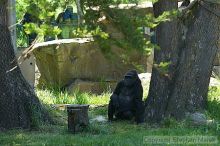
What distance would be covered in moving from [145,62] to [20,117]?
22.6ft

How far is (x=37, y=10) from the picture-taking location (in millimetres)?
5531

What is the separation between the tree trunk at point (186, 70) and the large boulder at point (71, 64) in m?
4.80

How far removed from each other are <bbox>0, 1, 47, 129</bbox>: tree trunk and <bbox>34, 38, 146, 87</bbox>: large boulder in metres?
5.64

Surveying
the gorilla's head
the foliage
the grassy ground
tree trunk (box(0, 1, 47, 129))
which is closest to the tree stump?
the grassy ground

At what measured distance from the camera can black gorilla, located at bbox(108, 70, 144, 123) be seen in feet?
36.6

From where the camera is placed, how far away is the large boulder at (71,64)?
609 inches

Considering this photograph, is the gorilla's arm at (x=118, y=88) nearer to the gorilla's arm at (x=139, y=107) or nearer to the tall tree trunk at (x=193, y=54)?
the gorilla's arm at (x=139, y=107)

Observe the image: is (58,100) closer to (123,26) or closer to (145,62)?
(145,62)

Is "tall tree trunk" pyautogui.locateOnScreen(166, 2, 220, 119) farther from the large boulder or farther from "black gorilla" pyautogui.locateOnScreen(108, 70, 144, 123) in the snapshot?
the large boulder

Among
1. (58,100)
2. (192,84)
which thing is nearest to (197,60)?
(192,84)

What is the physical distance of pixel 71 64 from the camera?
15.7m

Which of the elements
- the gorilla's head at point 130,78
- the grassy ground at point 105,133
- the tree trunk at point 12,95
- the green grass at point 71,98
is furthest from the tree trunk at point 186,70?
the green grass at point 71,98

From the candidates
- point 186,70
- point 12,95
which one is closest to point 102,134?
point 12,95

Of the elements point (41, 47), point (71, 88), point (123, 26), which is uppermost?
point (123, 26)
